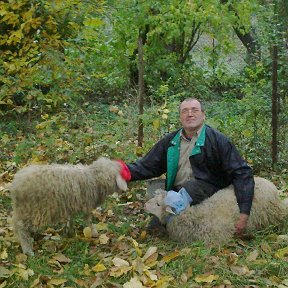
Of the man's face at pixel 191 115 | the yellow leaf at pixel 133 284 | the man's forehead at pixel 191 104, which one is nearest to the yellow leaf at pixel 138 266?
the yellow leaf at pixel 133 284

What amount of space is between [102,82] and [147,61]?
4.64 ft

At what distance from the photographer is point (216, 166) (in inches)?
181

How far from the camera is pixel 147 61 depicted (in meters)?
12.1

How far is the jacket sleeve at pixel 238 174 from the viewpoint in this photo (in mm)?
4387

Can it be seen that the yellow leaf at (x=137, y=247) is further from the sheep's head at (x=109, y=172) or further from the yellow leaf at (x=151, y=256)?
the sheep's head at (x=109, y=172)

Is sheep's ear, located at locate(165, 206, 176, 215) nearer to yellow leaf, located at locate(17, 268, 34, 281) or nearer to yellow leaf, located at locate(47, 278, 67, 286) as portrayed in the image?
yellow leaf, located at locate(47, 278, 67, 286)

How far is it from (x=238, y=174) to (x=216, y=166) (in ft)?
0.77

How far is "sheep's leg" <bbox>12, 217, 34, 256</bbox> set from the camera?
4.10 meters

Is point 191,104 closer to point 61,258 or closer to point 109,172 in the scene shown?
point 109,172

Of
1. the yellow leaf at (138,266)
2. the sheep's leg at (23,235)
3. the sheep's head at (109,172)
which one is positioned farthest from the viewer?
the sheep's head at (109,172)

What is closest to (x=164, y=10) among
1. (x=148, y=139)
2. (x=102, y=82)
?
(x=102, y=82)

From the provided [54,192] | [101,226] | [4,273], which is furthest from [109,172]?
[4,273]

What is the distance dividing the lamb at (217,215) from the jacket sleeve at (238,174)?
0.26 ft

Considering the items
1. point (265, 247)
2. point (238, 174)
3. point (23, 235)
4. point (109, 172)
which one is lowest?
point (265, 247)
